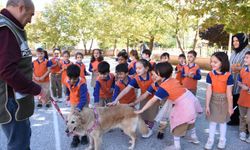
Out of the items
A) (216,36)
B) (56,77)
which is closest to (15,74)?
(56,77)

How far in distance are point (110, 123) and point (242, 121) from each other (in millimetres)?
2584

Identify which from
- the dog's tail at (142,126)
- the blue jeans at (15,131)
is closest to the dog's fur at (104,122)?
the dog's tail at (142,126)

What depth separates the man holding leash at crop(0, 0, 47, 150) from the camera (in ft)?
8.34

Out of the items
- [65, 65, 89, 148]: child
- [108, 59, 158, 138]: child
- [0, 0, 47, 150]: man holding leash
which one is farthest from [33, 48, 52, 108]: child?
[0, 0, 47, 150]: man holding leash

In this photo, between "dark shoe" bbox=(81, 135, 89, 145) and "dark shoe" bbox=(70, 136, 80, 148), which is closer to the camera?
"dark shoe" bbox=(70, 136, 80, 148)

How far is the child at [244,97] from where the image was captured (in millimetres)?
5109

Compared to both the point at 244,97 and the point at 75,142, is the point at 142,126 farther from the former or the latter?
the point at 244,97

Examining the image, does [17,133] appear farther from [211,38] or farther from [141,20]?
[211,38]

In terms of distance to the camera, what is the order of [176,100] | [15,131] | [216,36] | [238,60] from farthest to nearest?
[216,36]
[238,60]
[176,100]
[15,131]

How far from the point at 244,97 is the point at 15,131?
13.0 ft

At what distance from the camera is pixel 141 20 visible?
845 inches

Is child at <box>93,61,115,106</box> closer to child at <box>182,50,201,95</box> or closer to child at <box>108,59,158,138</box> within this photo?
child at <box>108,59,158,138</box>

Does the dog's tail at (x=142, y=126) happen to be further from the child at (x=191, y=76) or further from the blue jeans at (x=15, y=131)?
the blue jeans at (x=15, y=131)

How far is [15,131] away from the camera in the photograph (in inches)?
114
